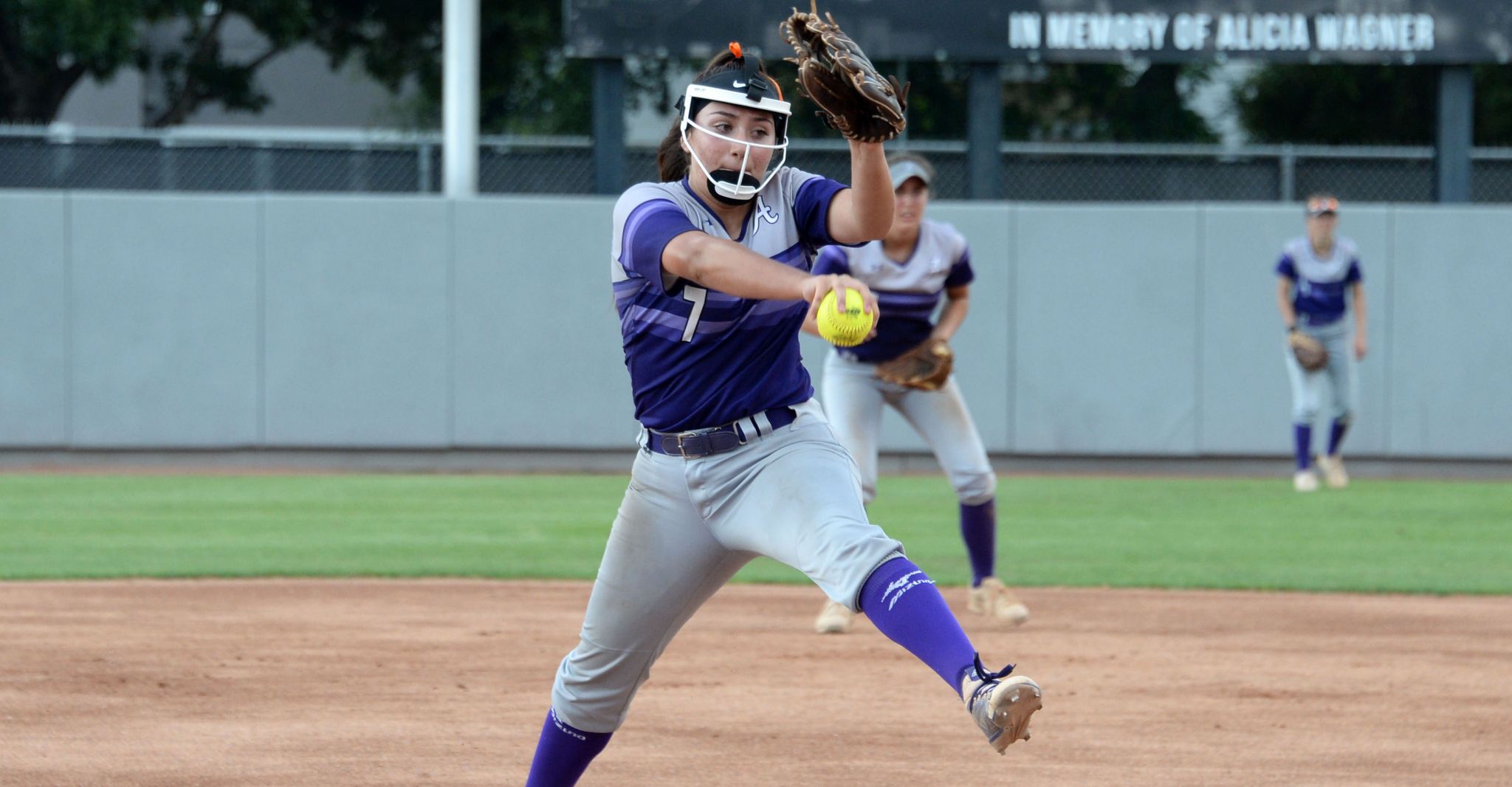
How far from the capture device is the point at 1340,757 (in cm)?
495

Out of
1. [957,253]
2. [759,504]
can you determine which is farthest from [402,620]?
[759,504]

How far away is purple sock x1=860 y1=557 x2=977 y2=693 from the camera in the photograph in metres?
3.31

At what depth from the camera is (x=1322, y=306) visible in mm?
13016

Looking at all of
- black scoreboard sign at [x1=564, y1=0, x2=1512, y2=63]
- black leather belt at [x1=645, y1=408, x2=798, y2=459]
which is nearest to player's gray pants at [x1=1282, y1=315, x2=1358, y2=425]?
black scoreboard sign at [x1=564, y1=0, x2=1512, y2=63]

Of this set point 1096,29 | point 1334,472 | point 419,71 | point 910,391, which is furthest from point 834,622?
point 419,71

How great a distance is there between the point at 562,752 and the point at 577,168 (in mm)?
12342

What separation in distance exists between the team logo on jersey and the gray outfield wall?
11.6 meters

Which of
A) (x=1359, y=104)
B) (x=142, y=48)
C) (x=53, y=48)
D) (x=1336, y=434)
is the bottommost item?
(x=1336, y=434)

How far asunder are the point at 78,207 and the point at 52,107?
22.5 ft

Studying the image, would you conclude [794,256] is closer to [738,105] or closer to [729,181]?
[729,181]

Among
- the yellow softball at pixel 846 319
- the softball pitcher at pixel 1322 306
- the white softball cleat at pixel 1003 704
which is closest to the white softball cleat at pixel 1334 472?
the softball pitcher at pixel 1322 306

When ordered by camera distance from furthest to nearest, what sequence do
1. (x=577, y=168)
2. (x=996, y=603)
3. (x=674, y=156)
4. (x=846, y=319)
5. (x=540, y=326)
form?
(x=577, y=168), (x=540, y=326), (x=996, y=603), (x=674, y=156), (x=846, y=319)

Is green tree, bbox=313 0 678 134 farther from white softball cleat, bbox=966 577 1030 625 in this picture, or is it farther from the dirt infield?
white softball cleat, bbox=966 577 1030 625

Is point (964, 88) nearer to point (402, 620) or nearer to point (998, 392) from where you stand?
point (998, 392)
